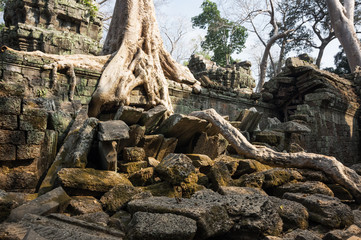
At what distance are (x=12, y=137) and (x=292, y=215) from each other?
8.61 feet

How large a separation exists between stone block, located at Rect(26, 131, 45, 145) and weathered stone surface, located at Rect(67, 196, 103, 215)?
0.77m

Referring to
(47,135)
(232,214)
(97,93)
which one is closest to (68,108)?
(97,93)

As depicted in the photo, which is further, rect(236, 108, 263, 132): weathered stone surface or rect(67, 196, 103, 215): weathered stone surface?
rect(236, 108, 263, 132): weathered stone surface

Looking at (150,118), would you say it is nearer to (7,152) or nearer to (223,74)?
(7,152)

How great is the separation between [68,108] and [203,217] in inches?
136

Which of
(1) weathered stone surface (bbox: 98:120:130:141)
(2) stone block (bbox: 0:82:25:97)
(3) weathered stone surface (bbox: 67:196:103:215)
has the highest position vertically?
(2) stone block (bbox: 0:82:25:97)

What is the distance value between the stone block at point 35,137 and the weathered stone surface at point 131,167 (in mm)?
863

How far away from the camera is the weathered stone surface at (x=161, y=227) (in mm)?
1480

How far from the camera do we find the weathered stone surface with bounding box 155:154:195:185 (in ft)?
8.10

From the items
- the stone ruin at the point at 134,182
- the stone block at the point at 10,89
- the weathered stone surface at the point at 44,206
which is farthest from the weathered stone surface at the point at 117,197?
the stone block at the point at 10,89

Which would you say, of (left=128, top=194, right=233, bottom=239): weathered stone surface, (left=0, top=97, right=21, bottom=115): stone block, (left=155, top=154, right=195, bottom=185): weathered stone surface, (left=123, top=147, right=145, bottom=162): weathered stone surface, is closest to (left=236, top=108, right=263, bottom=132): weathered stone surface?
(left=123, top=147, right=145, bottom=162): weathered stone surface

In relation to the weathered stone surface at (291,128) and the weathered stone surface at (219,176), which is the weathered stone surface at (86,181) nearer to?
the weathered stone surface at (219,176)

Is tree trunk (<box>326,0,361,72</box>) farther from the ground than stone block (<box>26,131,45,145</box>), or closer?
farther from the ground

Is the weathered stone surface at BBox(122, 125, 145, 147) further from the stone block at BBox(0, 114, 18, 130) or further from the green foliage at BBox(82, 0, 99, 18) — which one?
the green foliage at BBox(82, 0, 99, 18)
